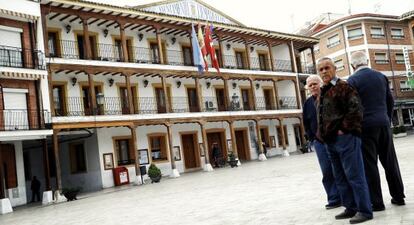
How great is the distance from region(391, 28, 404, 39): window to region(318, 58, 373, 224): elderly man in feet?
140

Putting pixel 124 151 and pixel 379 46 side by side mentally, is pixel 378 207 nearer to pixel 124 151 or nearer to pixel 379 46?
pixel 124 151

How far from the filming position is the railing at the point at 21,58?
62.6ft

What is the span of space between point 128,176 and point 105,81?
17.9ft

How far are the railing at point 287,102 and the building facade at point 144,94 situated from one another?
21 cm

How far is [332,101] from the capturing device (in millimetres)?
5133

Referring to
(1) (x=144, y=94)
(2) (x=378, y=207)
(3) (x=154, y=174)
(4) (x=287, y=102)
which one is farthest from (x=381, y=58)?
(2) (x=378, y=207)

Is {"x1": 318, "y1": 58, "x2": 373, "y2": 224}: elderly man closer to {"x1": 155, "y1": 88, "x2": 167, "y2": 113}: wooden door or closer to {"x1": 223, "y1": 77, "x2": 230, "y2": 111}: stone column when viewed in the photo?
{"x1": 155, "y1": 88, "x2": 167, "y2": 113}: wooden door

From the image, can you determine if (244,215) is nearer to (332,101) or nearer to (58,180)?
(332,101)

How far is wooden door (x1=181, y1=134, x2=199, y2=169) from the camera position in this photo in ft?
92.4

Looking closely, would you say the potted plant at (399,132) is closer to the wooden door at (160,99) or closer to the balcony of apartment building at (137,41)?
the balcony of apartment building at (137,41)

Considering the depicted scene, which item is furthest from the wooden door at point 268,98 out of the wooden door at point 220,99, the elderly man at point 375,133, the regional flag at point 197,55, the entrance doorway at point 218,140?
the elderly man at point 375,133

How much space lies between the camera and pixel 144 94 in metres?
26.3

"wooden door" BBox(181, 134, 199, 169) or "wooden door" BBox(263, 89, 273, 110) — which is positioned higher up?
"wooden door" BBox(263, 89, 273, 110)

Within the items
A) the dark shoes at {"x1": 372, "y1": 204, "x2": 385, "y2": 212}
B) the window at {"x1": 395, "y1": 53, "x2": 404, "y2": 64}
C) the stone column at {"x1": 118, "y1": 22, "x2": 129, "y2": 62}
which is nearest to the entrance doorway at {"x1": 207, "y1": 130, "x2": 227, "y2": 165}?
the stone column at {"x1": 118, "y1": 22, "x2": 129, "y2": 62}
